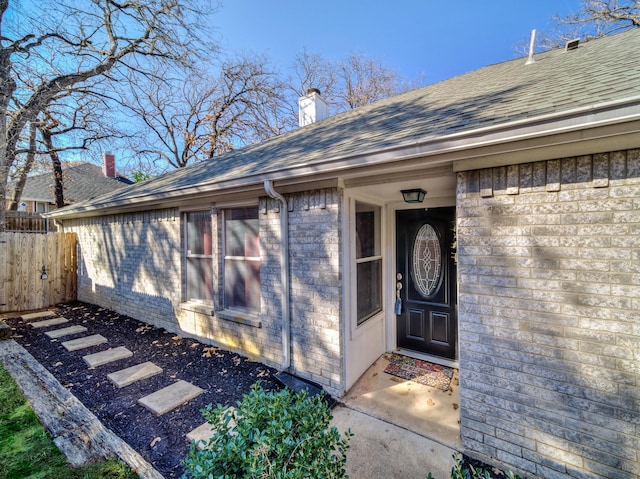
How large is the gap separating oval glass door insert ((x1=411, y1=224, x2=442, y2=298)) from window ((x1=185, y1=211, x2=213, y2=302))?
3.67m

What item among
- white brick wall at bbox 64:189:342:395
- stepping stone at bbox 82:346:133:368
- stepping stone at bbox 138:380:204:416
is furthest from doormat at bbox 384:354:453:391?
stepping stone at bbox 82:346:133:368

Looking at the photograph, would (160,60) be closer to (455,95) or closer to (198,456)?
(455,95)

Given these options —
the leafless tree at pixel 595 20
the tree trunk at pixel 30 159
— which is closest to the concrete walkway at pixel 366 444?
the tree trunk at pixel 30 159

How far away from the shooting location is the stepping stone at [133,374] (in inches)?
156

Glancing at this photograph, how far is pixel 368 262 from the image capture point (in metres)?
4.33

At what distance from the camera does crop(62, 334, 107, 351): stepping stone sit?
5.15 meters

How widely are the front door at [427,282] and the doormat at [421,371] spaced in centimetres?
22

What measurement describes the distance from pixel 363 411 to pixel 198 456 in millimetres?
2151

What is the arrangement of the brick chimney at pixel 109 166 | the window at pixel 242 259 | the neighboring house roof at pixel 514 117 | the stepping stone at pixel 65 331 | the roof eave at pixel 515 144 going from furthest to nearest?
the brick chimney at pixel 109 166, the stepping stone at pixel 65 331, the window at pixel 242 259, the neighboring house roof at pixel 514 117, the roof eave at pixel 515 144

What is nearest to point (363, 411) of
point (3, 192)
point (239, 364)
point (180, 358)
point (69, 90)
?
point (239, 364)

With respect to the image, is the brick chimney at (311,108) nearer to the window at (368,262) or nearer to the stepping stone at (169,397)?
the window at (368,262)

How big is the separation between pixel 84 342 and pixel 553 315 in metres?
7.17

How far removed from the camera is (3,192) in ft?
25.8

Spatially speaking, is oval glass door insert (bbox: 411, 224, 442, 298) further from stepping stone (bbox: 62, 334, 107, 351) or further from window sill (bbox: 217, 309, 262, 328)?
stepping stone (bbox: 62, 334, 107, 351)
